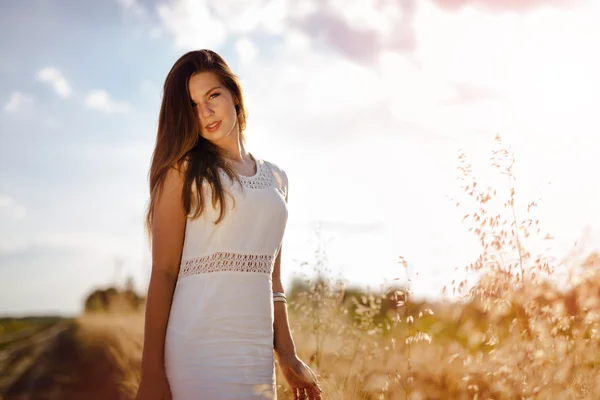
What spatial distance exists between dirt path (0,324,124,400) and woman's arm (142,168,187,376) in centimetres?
155

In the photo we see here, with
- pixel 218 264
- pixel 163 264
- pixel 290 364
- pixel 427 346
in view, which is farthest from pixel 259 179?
pixel 427 346

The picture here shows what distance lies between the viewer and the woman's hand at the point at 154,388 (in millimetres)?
2053

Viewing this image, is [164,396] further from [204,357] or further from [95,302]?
[95,302]

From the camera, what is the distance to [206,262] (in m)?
2.20

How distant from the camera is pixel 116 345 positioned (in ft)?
12.5

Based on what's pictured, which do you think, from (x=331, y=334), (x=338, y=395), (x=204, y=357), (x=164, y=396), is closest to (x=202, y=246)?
(x=204, y=357)

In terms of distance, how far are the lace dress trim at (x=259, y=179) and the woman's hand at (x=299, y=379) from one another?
69 centimetres

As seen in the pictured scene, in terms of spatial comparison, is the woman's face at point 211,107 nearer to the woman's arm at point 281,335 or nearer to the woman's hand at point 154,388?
the woman's arm at point 281,335

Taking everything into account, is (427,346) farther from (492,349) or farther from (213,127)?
(213,127)

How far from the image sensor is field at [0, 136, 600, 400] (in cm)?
274

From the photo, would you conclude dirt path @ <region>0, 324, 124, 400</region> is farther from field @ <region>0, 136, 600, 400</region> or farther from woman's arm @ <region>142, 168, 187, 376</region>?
woman's arm @ <region>142, 168, 187, 376</region>

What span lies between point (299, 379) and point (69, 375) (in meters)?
1.71

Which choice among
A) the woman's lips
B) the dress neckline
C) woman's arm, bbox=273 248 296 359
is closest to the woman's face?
the woman's lips

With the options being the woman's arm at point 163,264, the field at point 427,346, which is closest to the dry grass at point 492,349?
the field at point 427,346
